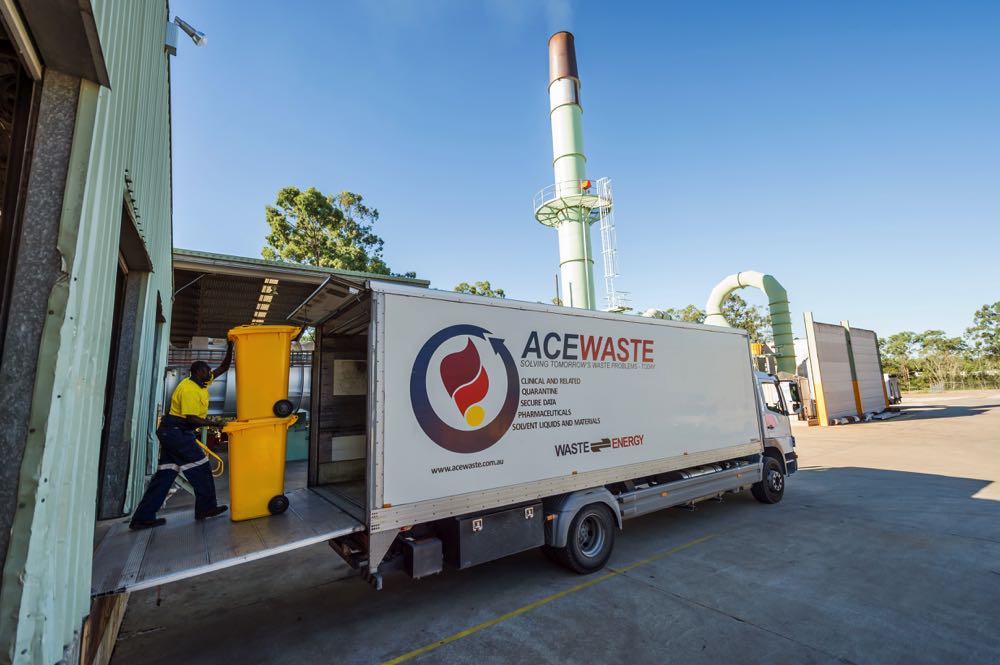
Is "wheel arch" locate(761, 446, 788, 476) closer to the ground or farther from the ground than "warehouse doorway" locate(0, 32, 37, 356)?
closer to the ground

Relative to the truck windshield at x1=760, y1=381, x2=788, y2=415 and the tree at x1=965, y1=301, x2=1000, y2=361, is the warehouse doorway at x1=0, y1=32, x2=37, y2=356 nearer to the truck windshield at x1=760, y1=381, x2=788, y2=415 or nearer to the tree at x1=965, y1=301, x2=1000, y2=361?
the truck windshield at x1=760, y1=381, x2=788, y2=415

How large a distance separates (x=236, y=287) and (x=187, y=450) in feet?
22.0

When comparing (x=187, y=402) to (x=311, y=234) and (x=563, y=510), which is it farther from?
(x=311, y=234)

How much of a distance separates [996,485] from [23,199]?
46.4ft

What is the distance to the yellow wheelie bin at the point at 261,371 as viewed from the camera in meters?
4.58

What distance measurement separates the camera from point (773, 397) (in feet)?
28.6

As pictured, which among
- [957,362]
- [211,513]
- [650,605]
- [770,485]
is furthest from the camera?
[957,362]

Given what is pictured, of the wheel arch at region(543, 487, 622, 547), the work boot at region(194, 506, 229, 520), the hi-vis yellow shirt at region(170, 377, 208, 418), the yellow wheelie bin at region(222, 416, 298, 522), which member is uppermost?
the hi-vis yellow shirt at region(170, 377, 208, 418)

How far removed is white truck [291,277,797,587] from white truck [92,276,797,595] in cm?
2

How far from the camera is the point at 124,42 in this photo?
3273 mm

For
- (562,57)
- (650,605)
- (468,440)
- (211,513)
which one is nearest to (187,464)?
(211,513)

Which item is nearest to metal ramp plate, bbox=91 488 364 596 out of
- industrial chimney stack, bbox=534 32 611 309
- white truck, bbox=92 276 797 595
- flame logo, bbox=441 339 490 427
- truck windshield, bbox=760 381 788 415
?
white truck, bbox=92 276 797 595

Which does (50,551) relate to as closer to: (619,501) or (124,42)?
(124,42)

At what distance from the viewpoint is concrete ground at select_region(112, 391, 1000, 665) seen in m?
3.66
